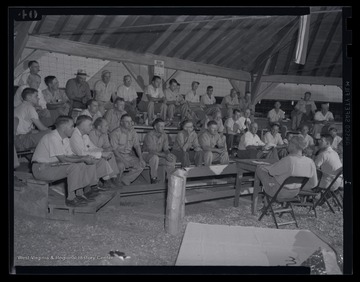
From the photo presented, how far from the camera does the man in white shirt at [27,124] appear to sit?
270 inches

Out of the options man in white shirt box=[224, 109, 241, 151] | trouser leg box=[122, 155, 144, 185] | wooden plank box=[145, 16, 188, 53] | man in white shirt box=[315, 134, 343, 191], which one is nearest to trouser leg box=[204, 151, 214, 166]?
trouser leg box=[122, 155, 144, 185]

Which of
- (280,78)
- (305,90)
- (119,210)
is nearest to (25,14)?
(119,210)

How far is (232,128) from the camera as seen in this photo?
11.0 m

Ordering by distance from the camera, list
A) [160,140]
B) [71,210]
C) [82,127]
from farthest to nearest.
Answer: [160,140] → [82,127] → [71,210]

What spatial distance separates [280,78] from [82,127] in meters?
9.47

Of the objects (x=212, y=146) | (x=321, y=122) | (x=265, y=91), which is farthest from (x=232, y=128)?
(x=265, y=91)

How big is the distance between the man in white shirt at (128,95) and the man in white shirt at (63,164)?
3615mm

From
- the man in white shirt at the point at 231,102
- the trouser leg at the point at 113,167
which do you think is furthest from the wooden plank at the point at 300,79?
the trouser leg at the point at 113,167

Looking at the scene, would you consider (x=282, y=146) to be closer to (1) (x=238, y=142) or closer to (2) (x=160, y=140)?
(1) (x=238, y=142)

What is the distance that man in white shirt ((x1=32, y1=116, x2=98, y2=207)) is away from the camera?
6.00 meters

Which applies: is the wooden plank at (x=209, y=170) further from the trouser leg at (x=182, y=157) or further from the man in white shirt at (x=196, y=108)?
the man in white shirt at (x=196, y=108)

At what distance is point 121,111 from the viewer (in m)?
8.78

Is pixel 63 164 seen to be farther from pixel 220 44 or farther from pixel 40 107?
pixel 220 44

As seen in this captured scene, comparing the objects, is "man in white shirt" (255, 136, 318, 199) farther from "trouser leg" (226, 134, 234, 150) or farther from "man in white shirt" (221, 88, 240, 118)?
"man in white shirt" (221, 88, 240, 118)
